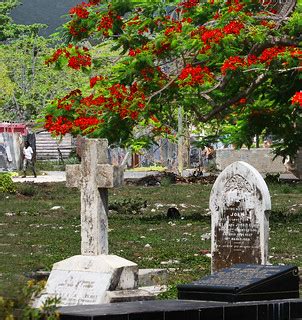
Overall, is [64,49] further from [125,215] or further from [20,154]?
[20,154]

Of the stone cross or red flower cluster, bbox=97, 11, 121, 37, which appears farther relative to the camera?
red flower cluster, bbox=97, 11, 121, 37

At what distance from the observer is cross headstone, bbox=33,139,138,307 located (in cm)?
1436

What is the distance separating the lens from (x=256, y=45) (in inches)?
1052

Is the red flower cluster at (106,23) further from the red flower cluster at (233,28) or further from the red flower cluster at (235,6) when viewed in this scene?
the red flower cluster at (233,28)

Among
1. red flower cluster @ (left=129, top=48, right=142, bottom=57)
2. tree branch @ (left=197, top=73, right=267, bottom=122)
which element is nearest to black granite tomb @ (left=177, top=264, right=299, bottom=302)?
red flower cluster @ (left=129, top=48, right=142, bottom=57)

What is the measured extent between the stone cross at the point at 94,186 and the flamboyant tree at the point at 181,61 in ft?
32.2

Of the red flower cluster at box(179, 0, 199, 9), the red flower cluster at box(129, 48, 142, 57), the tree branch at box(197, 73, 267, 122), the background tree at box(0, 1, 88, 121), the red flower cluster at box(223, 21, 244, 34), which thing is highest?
the background tree at box(0, 1, 88, 121)

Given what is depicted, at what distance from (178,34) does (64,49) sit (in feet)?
8.35

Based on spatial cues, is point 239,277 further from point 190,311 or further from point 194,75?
point 194,75

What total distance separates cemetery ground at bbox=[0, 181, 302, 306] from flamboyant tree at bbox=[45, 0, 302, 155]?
2.08 meters

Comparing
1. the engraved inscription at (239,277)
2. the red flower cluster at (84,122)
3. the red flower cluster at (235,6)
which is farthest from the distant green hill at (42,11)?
the engraved inscription at (239,277)

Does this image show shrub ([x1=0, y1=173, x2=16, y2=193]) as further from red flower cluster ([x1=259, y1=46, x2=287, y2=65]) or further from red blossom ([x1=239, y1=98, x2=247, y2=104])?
red flower cluster ([x1=259, y1=46, x2=287, y2=65])

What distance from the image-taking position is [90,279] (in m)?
14.5

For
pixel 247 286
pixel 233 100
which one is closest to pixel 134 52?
pixel 233 100
